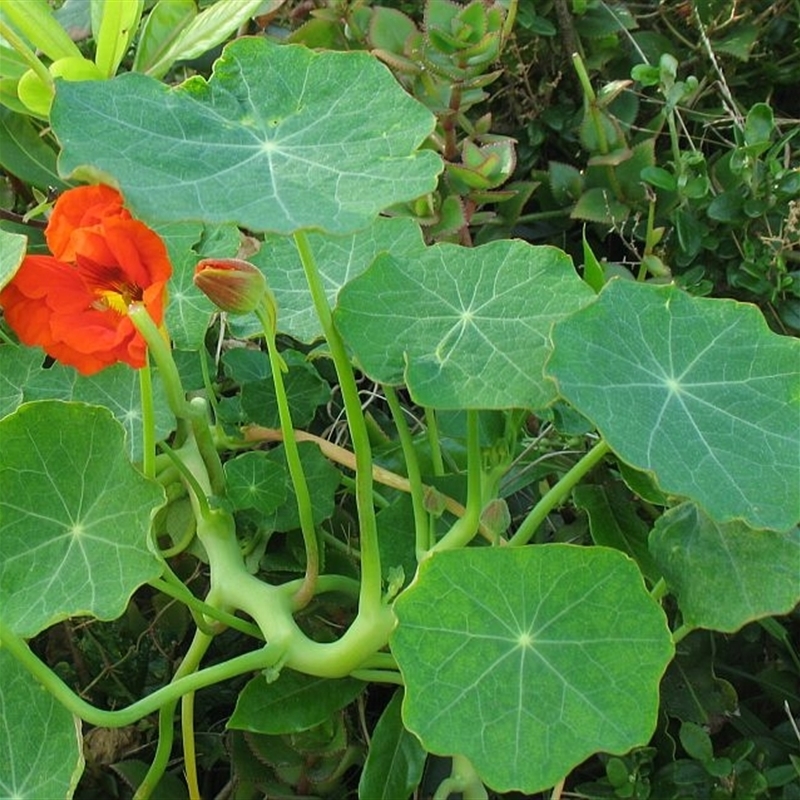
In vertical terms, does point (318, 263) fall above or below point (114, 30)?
below

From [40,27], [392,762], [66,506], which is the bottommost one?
[392,762]

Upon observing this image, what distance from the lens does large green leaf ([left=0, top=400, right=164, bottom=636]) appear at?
795mm

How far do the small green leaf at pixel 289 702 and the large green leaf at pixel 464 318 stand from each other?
0.34 m

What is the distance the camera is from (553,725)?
73 cm

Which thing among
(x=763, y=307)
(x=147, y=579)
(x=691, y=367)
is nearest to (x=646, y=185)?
(x=763, y=307)

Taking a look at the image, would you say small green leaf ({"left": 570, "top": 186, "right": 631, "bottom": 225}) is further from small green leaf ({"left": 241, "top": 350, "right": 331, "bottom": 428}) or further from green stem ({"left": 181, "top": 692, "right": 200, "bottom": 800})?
green stem ({"left": 181, "top": 692, "right": 200, "bottom": 800})

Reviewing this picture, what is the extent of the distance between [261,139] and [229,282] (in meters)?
0.13

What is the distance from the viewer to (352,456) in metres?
1.00

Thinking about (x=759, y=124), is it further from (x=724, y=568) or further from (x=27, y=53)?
(x=27, y=53)

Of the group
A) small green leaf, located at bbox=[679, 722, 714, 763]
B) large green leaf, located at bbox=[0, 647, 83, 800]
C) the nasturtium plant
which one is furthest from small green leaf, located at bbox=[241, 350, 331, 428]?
small green leaf, located at bbox=[679, 722, 714, 763]

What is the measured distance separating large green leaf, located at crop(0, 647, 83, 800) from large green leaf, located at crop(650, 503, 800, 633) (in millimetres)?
514

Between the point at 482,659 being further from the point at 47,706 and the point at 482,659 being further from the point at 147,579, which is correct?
the point at 47,706

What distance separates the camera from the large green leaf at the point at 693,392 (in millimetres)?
734

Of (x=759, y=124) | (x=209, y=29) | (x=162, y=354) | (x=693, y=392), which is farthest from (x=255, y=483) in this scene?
(x=759, y=124)
